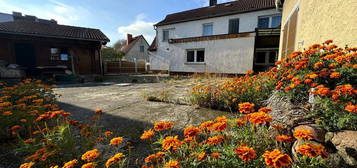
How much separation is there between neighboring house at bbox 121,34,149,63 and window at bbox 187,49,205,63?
15536 mm

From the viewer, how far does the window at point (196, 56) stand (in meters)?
10.2

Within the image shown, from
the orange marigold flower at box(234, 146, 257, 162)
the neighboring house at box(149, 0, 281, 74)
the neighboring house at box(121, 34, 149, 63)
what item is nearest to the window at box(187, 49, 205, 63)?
the neighboring house at box(149, 0, 281, 74)

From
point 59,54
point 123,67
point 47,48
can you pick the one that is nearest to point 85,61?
point 59,54

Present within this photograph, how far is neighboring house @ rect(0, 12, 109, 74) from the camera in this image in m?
9.41

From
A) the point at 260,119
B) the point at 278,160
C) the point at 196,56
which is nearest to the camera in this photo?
the point at 278,160

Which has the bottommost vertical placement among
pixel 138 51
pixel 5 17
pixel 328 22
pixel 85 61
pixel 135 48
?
pixel 85 61

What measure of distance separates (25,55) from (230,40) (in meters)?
13.8

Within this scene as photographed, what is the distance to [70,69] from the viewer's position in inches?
443

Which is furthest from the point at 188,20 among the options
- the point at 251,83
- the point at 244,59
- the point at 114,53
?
the point at 114,53

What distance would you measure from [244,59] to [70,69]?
1247 cm

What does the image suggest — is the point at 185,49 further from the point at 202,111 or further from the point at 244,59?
the point at 202,111

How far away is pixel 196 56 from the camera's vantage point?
34.1 ft

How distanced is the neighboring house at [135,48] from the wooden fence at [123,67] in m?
7.06

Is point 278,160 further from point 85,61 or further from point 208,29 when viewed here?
point 85,61
